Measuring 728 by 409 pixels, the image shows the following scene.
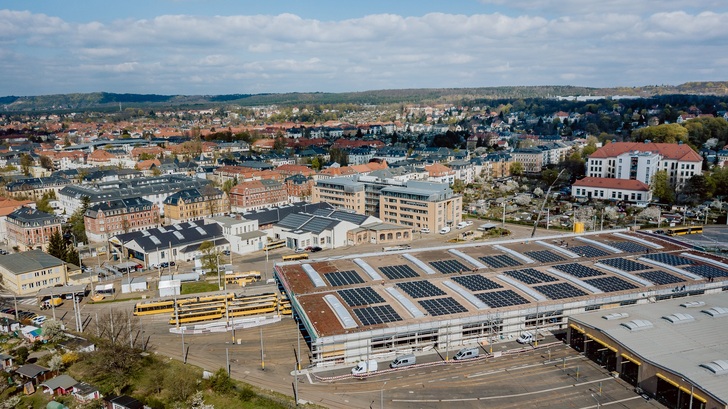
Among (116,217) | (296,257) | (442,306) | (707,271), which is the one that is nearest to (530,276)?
(442,306)

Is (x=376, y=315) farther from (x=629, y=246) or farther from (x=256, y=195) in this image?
(x=256, y=195)

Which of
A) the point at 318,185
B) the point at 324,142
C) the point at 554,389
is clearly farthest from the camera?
the point at 324,142

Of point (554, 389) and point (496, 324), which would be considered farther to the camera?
point (496, 324)

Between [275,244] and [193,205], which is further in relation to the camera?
A: [193,205]

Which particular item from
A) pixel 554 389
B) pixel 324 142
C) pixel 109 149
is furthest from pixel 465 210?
pixel 109 149

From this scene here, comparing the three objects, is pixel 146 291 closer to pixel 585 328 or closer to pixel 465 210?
pixel 585 328

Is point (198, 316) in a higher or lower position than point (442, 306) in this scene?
lower

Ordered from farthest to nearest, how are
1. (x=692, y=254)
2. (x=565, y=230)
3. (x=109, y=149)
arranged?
(x=109, y=149), (x=565, y=230), (x=692, y=254)
